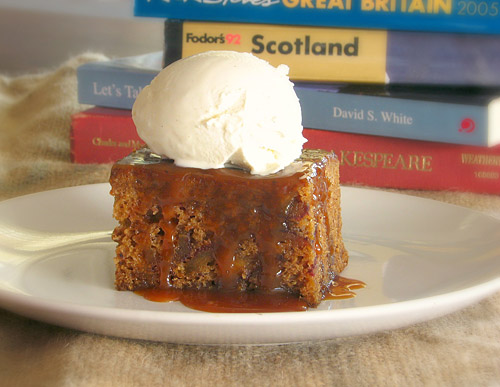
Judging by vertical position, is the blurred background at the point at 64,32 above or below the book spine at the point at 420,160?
above

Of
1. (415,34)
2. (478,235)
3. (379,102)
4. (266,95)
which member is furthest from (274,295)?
(415,34)

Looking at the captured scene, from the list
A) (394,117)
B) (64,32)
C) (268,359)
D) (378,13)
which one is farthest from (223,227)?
(64,32)

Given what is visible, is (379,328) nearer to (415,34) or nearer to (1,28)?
(415,34)

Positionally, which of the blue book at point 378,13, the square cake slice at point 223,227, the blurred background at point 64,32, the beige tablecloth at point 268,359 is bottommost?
the beige tablecloth at point 268,359

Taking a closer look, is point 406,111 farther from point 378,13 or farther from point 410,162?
point 378,13

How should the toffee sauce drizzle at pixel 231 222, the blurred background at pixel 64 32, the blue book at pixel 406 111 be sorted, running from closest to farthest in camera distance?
the toffee sauce drizzle at pixel 231 222 → the blue book at pixel 406 111 → the blurred background at pixel 64 32

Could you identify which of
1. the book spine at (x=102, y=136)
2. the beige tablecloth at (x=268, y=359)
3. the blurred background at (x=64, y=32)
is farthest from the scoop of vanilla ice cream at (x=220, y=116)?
the blurred background at (x=64, y=32)

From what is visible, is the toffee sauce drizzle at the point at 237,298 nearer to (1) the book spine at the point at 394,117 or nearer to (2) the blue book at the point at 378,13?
(1) the book spine at the point at 394,117
